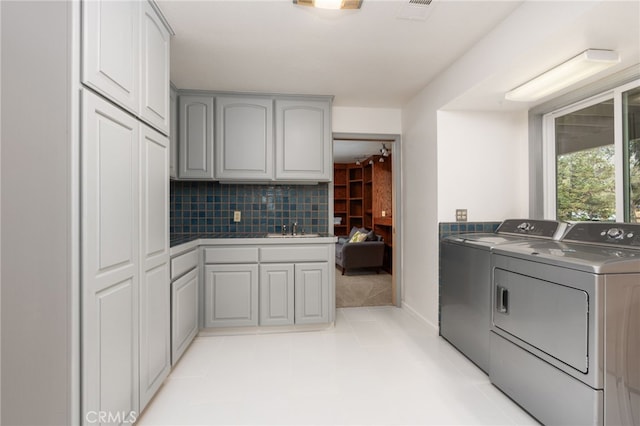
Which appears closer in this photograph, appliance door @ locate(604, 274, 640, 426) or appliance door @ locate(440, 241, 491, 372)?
appliance door @ locate(604, 274, 640, 426)

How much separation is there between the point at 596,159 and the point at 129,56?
301 cm

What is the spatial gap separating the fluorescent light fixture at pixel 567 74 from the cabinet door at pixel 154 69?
237 cm

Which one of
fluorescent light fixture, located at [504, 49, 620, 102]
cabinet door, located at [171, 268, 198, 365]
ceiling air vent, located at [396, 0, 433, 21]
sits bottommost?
cabinet door, located at [171, 268, 198, 365]

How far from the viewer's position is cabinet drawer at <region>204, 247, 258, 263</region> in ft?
9.18

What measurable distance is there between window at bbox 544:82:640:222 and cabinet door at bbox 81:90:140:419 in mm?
2913

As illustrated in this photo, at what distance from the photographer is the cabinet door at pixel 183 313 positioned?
216 cm

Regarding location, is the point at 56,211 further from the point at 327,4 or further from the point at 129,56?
the point at 327,4

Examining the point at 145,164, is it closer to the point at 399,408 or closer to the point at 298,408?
the point at 298,408

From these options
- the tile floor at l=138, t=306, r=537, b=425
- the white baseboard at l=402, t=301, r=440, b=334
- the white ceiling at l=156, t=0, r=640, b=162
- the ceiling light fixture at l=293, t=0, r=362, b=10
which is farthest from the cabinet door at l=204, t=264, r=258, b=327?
the ceiling light fixture at l=293, t=0, r=362, b=10

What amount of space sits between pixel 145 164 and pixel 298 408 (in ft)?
5.20

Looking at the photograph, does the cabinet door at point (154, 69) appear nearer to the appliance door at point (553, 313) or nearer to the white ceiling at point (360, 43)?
the white ceiling at point (360, 43)

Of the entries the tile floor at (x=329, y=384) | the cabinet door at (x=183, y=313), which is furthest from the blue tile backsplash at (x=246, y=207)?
the tile floor at (x=329, y=384)

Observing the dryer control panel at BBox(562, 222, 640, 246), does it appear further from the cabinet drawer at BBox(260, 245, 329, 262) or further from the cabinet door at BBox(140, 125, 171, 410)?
the cabinet door at BBox(140, 125, 171, 410)

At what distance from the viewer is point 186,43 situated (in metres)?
2.20
